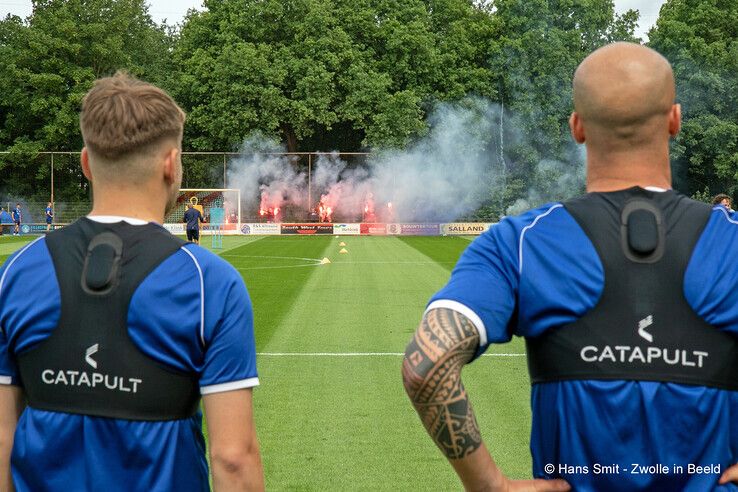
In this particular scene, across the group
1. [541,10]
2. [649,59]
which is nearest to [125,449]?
[649,59]

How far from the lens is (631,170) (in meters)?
2.44

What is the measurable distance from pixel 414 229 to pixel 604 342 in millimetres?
46694

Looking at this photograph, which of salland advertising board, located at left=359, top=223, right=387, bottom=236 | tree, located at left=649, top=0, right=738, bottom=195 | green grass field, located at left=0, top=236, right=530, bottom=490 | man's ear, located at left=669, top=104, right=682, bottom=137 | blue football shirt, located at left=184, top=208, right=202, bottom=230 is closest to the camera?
man's ear, located at left=669, top=104, right=682, bottom=137

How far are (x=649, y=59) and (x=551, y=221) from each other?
49 centimetres

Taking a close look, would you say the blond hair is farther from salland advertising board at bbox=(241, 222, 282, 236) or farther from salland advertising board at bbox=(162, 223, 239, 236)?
salland advertising board at bbox=(241, 222, 282, 236)

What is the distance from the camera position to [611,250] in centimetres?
235

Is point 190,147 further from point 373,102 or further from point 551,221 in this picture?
point 551,221

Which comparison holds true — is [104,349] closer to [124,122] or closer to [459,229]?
[124,122]

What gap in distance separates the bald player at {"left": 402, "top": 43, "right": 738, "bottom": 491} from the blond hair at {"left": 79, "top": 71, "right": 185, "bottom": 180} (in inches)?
37.5

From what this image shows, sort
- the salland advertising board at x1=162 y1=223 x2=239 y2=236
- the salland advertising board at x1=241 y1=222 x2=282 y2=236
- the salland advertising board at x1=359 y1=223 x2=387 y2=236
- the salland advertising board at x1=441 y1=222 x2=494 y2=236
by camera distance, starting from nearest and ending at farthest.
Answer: the salland advertising board at x1=162 y1=223 x2=239 y2=236 < the salland advertising board at x1=441 y1=222 x2=494 y2=236 < the salland advertising board at x1=241 y1=222 x2=282 y2=236 < the salland advertising board at x1=359 y1=223 x2=387 y2=236

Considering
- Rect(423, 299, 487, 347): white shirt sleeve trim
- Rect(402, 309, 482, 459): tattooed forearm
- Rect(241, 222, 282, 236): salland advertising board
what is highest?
Rect(423, 299, 487, 347): white shirt sleeve trim

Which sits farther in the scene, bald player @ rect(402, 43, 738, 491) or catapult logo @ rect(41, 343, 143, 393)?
catapult logo @ rect(41, 343, 143, 393)

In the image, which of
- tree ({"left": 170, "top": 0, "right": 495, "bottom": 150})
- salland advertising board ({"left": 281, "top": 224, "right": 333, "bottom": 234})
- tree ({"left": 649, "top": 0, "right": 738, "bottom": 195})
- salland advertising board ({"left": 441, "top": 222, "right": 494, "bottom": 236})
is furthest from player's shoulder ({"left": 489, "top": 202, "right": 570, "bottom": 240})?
tree ({"left": 649, "top": 0, "right": 738, "bottom": 195})

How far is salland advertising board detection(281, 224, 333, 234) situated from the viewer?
49.1 meters
